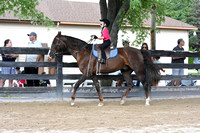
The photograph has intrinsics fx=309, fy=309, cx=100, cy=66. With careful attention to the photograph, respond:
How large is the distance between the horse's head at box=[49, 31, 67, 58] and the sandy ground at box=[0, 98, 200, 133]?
5.06 feet

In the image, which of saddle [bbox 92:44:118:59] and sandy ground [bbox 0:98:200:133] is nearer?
sandy ground [bbox 0:98:200:133]

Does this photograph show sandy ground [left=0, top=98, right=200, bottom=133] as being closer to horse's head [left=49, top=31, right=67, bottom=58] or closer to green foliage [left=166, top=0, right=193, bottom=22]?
horse's head [left=49, top=31, right=67, bottom=58]

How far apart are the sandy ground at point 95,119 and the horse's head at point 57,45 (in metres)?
1.54

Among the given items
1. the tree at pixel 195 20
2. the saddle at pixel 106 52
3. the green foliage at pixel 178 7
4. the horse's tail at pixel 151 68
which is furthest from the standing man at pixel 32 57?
the tree at pixel 195 20

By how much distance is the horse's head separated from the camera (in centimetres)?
918

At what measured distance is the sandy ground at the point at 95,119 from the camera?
18.1 ft

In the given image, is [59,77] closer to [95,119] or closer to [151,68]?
[151,68]

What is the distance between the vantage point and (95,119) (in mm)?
6613

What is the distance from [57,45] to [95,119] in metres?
3.36

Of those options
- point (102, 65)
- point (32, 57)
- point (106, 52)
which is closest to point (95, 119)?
point (102, 65)

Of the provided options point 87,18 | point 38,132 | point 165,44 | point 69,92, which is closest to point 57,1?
point 87,18

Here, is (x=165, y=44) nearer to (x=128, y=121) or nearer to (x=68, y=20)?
(x=68, y=20)

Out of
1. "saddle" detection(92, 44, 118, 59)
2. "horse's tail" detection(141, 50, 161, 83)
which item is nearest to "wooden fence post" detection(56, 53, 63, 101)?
"saddle" detection(92, 44, 118, 59)

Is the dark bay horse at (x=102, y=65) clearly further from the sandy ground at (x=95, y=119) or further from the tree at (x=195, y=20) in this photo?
the tree at (x=195, y=20)
